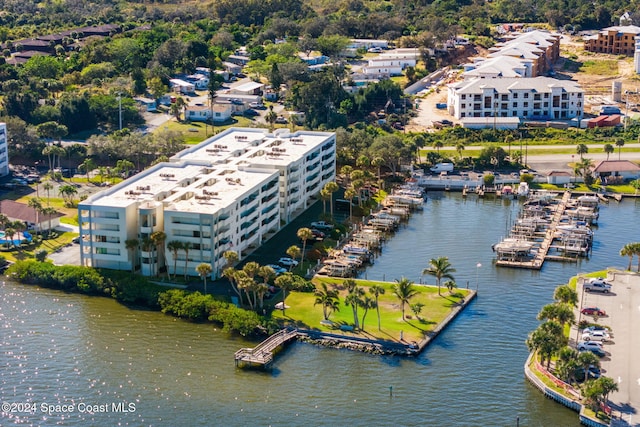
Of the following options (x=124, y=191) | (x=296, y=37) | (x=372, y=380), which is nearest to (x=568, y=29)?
(x=296, y=37)

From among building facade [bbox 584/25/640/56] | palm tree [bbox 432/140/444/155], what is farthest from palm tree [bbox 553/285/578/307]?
building facade [bbox 584/25/640/56]

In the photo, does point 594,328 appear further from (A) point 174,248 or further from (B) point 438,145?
(B) point 438,145

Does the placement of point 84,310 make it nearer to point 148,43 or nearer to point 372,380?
point 372,380

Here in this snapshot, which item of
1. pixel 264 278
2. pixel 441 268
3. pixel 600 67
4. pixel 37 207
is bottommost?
pixel 264 278

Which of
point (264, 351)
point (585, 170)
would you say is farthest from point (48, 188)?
point (585, 170)

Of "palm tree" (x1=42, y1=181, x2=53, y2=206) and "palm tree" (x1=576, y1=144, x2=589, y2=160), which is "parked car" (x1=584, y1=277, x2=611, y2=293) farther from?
"palm tree" (x1=42, y1=181, x2=53, y2=206)
